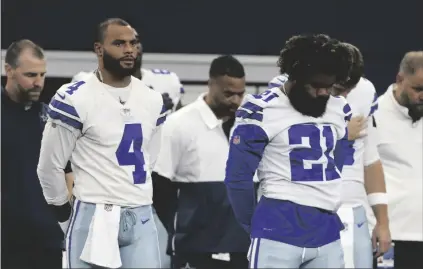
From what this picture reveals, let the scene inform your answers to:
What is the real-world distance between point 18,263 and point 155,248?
113cm

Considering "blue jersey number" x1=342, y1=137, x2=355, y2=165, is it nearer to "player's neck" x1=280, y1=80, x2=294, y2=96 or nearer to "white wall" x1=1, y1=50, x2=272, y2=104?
"player's neck" x1=280, y1=80, x2=294, y2=96

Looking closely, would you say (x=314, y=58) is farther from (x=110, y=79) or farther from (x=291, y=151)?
(x=110, y=79)

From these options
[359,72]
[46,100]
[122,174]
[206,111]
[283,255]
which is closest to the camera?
[283,255]

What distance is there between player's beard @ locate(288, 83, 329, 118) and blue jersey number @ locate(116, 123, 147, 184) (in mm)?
700

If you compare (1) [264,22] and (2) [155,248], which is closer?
(2) [155,248]

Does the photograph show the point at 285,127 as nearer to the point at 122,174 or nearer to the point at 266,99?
the point at 266,99

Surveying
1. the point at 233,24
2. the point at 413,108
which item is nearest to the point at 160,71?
the point at 233,24

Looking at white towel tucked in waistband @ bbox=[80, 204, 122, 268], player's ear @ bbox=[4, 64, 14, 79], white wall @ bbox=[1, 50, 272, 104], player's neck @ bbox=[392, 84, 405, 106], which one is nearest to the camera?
white towel tucked in waistband @ bbox=[80, 204, 122, 268]

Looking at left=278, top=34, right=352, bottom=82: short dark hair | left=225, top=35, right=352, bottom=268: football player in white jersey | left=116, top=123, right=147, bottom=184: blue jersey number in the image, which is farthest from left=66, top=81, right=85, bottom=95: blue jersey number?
left=278, top=34, right=352, bottom=82: short dark hair

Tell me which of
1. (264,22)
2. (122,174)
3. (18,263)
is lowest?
(18,263)

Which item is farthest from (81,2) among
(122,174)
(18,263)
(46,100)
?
(122,174)

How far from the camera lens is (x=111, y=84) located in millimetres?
4797

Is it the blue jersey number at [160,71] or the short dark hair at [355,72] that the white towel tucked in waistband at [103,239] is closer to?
the short dark hair at [355,72]

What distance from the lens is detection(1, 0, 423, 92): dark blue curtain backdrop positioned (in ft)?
23.7
